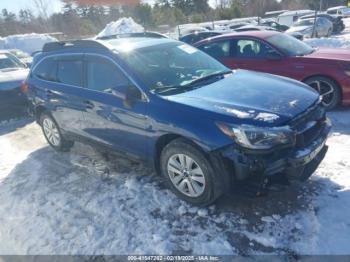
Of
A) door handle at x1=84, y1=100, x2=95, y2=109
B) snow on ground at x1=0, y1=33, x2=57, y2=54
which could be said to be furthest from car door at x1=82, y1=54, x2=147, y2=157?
snow on ground at x1=0, y1=33, x2=57, y2=54

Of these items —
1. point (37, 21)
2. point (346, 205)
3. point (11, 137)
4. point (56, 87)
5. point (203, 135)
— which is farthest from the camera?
point (37, 21)

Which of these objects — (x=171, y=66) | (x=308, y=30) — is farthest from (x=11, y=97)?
(x=308, y=30)

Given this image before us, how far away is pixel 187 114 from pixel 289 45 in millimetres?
4341

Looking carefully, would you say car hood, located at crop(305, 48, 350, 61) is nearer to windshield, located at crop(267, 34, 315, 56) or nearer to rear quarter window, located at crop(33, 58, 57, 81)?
windshield, located at crop(267, 34, 315, 56)

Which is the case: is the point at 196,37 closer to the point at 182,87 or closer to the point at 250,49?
the point at 250,49

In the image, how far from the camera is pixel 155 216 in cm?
354

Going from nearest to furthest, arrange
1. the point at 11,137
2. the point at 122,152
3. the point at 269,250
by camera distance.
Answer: the point at 269,250 < the point at 122,152 < the point at 11,137

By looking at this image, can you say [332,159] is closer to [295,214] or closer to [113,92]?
[295,214]

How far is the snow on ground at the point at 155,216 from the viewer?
9.99 feet

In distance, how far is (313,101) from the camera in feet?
11.7

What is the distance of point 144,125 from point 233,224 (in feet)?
4.72

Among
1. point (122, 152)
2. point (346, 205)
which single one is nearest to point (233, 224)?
point (346, 205)

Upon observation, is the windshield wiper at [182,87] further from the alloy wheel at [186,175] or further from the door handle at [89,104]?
the door handle at [89,104]

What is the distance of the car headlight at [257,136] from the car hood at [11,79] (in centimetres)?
677
